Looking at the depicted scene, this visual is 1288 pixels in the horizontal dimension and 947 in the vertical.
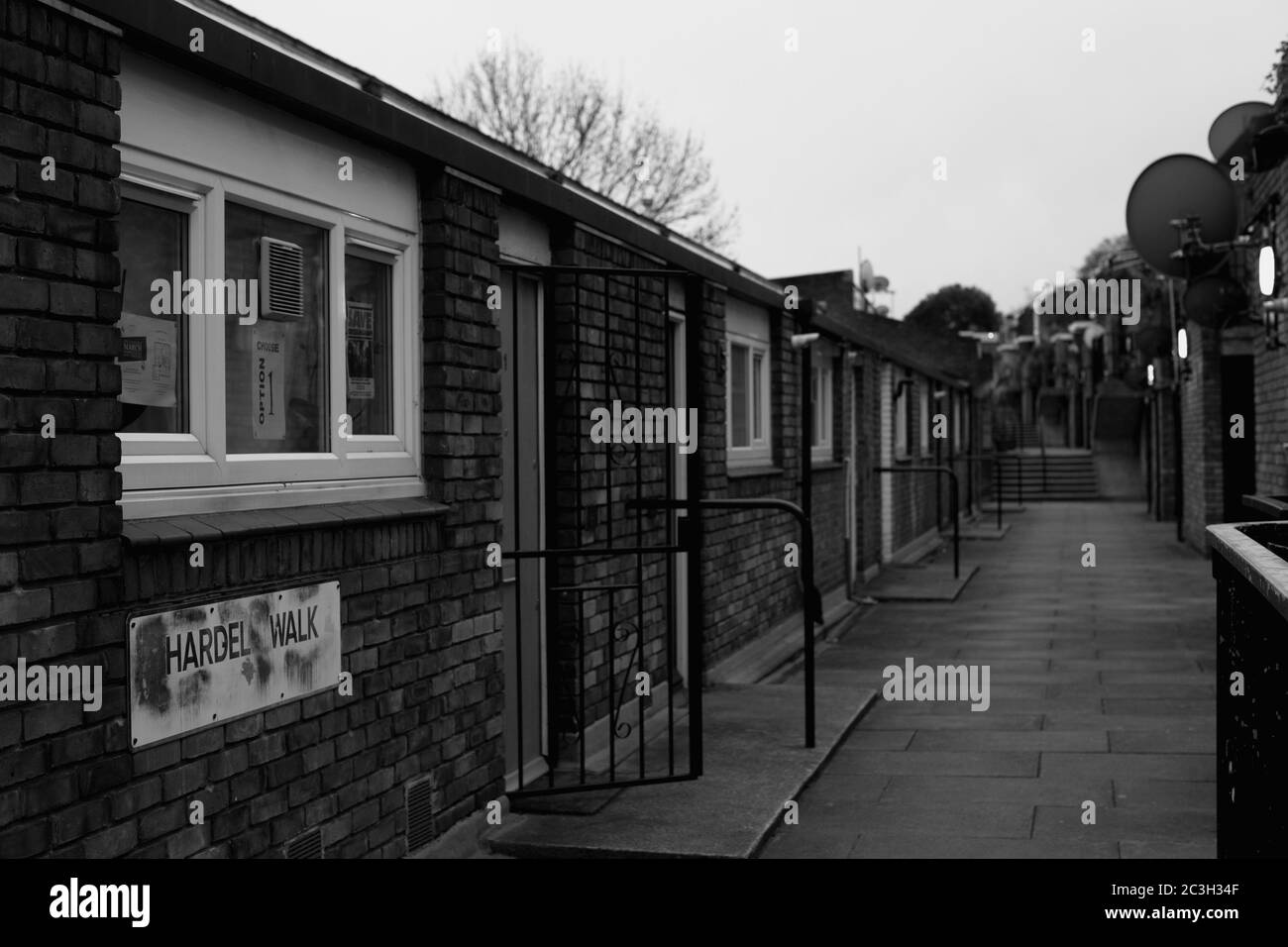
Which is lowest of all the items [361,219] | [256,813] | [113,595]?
[256,813]

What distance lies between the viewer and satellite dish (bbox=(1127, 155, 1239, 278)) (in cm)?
1250

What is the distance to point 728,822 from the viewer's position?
5949 millimetres

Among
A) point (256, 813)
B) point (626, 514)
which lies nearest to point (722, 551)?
point (626, 514)

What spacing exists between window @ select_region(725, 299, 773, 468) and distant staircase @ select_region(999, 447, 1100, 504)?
93.4ft

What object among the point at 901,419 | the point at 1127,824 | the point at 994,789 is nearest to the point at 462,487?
the point at 994,789

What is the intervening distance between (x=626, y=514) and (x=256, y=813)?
12.2ft

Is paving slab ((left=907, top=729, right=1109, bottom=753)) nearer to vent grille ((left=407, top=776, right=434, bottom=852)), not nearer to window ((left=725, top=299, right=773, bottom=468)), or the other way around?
window ((left=725, top=299, right=773, bottom=468))

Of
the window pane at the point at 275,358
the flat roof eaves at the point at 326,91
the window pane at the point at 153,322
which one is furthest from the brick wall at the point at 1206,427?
the window pane at the point at 153,322

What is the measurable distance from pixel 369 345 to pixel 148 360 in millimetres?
1347

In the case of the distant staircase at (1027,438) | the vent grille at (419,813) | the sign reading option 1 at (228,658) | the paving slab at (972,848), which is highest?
the distant staircase at (1027,438)

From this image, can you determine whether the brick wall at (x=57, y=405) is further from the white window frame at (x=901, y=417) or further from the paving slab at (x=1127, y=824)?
the white window frame at (x=901, y=417)

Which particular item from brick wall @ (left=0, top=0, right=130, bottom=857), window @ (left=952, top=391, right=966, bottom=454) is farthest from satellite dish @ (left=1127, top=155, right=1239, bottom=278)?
window @ (left=952, top=391, right=966, bottom=454)

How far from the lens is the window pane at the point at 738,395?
1085 centimetres
